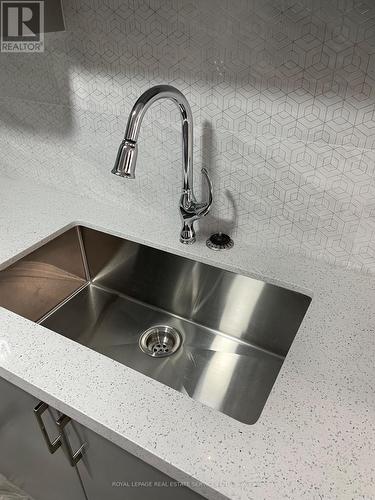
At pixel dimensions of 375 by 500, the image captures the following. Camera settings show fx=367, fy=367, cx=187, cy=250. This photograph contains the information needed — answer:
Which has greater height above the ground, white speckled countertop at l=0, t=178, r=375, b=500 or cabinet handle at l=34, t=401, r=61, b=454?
white speckled countertop at l=0, t=178, r=375, b=500

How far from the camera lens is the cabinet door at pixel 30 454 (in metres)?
0.72

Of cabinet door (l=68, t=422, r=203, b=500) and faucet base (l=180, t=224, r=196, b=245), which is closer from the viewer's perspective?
cabinet door (l=68, t=422, r=203, b=500)

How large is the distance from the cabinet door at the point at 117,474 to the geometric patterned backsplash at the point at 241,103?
59cm

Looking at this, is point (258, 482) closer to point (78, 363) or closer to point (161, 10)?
point (78, 363)

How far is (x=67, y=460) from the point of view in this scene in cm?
74

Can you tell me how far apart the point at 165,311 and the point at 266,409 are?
0.53 m

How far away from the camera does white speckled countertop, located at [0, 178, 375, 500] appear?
496 millimetres

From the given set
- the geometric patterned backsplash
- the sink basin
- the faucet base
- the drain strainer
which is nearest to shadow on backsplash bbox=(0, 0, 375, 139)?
the geometric patterned backsplash

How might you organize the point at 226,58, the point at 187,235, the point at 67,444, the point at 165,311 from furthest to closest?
the point at 165,311, the point at 187,235, the point at 226,58, the point at 67,444

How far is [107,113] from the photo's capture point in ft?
3.31
